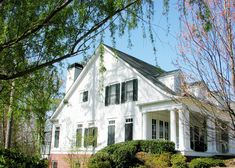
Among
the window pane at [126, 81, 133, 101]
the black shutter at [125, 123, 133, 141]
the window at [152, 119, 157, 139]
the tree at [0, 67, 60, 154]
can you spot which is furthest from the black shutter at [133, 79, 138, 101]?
the tree at [0, 67, 60, 154]

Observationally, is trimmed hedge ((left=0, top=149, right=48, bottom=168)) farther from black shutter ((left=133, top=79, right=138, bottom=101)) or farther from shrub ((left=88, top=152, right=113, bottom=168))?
black shutter ((left=133, top=79, right=138, bottom=101))

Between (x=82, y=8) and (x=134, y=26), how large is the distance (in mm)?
1088

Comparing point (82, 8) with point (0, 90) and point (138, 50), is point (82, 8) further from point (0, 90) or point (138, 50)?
point (0, 90)

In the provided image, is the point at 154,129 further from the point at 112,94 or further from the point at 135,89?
the point at 112,94

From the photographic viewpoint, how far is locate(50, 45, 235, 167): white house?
59.8 feet

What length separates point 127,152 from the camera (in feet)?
53.4

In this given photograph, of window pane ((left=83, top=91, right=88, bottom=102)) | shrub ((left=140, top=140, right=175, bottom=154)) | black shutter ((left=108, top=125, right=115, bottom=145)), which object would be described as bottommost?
shrub ((left=140, top=140, right=175, bottom=154))

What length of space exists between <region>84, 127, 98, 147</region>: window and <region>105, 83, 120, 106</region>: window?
2238mm

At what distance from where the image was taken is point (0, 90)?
7.14m

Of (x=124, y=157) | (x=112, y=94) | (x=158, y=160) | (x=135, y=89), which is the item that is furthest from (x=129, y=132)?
(x=158, y=160)

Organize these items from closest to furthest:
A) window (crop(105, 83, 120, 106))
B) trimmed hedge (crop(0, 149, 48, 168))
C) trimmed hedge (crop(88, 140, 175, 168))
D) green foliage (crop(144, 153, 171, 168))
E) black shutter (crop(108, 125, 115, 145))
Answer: trimmed hedge (crop(0, 149, 48, 168))
green foliage (crop(144, 153, 171, 168))
trimmed hedge (crop(88, 140, 175, 168))
black shutter (crop(108, 125, 115, 145))
window (crop(105, 83, 120, 106))

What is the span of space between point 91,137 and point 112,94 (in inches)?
149

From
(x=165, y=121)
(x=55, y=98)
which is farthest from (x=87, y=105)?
(x=55, y=98)

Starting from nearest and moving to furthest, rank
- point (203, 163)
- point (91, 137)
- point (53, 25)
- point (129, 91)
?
point (53, 25), point (203, 163), point (91, 137), point (129, 91)
